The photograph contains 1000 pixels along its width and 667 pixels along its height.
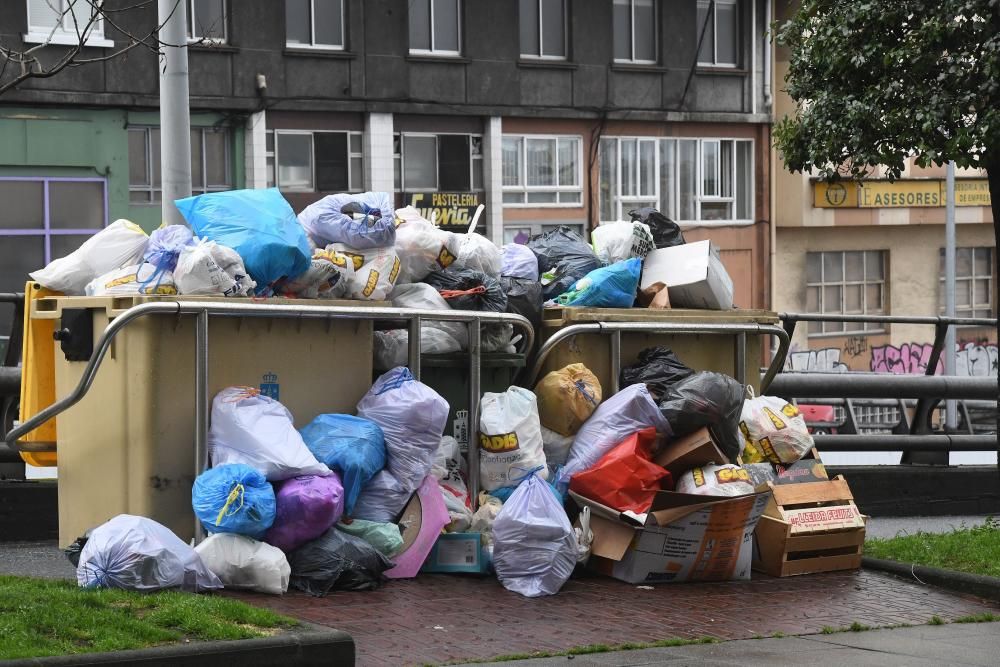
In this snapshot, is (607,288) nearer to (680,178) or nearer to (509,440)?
(509,440)

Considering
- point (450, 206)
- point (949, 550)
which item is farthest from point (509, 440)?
point (450, 206)

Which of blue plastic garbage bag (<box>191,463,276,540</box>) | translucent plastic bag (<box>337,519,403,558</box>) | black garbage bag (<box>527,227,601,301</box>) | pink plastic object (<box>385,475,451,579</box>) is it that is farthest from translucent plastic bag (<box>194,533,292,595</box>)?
black garbage bag (<box>527,227,601,301</box>)

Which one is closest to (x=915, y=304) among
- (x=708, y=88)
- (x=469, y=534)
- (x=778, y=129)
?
(x=708, y=88)

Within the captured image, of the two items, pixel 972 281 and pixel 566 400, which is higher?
pixel 972 281

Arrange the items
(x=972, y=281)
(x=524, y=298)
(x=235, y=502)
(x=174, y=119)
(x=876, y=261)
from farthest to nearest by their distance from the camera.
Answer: (x=972, y=281) < (x=876, y=261) < (x=174, y=119) < (x=524, y=298) < (x=235, y=502)

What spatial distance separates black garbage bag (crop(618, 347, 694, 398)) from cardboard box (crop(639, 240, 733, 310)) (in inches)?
17.1

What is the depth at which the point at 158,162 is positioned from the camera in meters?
27.8

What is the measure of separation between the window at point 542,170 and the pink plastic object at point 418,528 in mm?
24247

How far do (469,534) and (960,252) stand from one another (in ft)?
108

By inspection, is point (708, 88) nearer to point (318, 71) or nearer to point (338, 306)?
point (318, 71)

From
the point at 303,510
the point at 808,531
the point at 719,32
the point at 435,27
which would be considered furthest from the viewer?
the point at 719,32

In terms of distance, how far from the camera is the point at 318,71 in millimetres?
29531

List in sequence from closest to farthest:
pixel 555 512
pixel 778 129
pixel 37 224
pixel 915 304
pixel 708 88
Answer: pixel 555 512, pixel 778 129, pixel 37 224, pixel 708 88, pixel 915 304

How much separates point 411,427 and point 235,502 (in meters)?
1.13
